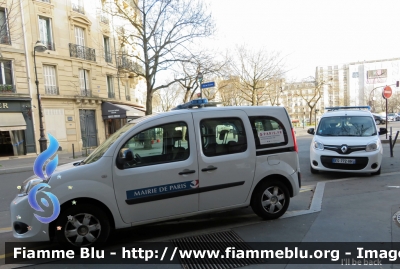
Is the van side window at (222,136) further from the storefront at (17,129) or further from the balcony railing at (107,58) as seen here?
the balcony railing at (107,58)

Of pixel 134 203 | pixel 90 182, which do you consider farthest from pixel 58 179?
pixel 134 203

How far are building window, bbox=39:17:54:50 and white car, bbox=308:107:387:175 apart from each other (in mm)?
19940

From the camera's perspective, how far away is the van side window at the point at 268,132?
4193mm

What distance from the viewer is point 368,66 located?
9112cm

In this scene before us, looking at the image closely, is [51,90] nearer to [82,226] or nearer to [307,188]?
[82,226]

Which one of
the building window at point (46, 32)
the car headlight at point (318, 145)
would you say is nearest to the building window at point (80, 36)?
the building window at point (46, 32)

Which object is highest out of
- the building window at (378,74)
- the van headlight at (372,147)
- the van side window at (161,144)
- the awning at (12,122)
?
the building window at (378,74)

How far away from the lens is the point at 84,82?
22.0 meters

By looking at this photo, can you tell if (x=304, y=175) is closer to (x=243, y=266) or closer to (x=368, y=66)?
(x=243, y=266)

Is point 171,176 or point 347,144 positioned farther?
point 347,144

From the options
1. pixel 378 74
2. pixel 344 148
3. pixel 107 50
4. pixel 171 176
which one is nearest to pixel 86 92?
pixel 107 50

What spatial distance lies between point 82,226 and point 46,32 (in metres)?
21.2

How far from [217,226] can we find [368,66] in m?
108

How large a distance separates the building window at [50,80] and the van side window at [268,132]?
19.9m
